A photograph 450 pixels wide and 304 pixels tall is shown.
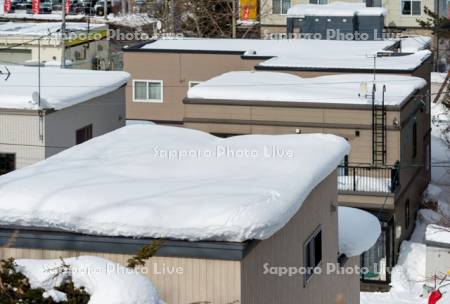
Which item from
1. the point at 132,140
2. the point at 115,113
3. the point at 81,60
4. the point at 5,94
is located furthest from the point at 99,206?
the point at 81,60

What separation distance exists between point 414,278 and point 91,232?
56.0 feet

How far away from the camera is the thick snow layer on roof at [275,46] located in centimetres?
3503

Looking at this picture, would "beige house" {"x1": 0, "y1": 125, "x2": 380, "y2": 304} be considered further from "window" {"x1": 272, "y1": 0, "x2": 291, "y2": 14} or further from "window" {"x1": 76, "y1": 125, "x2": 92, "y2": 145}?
"window" {"x1": 272, "y1": 0, "x2": 291, "y2": 14}

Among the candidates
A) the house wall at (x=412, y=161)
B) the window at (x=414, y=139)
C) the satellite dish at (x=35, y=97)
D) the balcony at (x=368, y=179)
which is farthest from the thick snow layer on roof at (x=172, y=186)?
the window at (x=414, y=139)

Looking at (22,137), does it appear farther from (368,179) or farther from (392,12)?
(392,12)

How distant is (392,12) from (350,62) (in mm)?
24539

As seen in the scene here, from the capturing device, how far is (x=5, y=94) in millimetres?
23344

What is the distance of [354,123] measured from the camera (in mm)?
27078

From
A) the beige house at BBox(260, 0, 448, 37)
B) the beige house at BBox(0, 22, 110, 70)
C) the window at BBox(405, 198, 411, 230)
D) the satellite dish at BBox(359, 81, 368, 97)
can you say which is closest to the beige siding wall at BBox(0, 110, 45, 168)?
the satellite dish at BBox(359, 81, 368, 97)

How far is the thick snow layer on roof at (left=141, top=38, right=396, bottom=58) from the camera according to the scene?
35.0 metres

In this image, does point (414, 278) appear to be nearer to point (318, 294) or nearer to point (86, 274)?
point (318, 294)

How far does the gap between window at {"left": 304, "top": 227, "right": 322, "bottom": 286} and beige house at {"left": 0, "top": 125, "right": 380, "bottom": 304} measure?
0.6 inches

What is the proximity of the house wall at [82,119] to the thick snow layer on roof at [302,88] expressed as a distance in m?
2.36

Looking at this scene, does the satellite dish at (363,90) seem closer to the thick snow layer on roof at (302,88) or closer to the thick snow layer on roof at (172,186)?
the thick snow layer on roof at (302,88)
